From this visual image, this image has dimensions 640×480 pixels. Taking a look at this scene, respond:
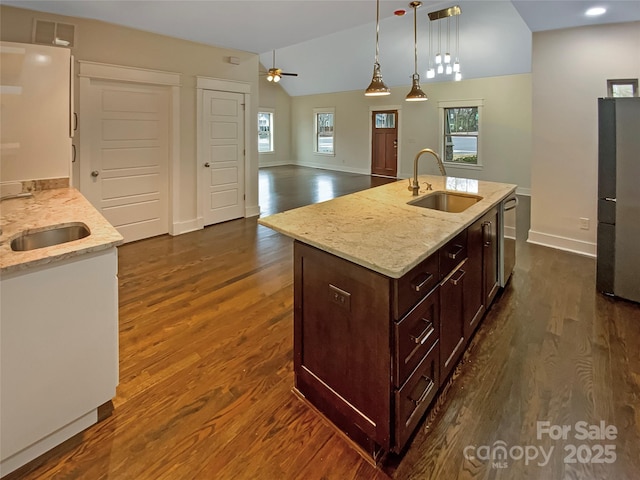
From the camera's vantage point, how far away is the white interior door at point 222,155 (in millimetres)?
5312

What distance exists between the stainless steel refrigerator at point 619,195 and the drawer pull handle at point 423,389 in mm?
2314

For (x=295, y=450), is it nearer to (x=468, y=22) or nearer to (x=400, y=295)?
(x=400, y=295)

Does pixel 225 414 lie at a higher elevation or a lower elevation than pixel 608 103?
lower

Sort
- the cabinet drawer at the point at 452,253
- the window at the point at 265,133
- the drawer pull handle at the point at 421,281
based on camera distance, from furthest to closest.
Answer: the window at the point at 265,133, the cabinet drawer at the point at 452,253, the drawer pull handle at the point at 421,281

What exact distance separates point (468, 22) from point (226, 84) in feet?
14.9

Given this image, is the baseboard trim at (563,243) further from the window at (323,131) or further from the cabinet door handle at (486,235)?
the window at (323,131)

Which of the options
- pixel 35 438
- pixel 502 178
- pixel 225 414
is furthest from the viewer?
pixel 502 178

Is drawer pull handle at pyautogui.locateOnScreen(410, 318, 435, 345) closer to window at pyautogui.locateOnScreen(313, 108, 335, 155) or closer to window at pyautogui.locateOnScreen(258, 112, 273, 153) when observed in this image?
window at pyautogui.locateOnScreen(313, 108, 335, 155)

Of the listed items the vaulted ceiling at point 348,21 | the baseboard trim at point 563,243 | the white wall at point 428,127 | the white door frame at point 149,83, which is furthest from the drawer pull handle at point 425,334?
the white wall at point 428,127

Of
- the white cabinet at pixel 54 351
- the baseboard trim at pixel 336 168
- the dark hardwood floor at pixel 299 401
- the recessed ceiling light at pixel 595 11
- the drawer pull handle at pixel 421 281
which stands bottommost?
the dark hardwood floor at pixel 299 401

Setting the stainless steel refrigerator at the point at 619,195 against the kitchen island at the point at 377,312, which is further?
the stainless steel refrigerator at the point at 619,195

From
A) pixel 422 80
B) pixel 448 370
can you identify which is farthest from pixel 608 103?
pixel 422 80

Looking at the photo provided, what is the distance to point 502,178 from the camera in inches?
352

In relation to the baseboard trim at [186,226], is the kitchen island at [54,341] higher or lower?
lower
